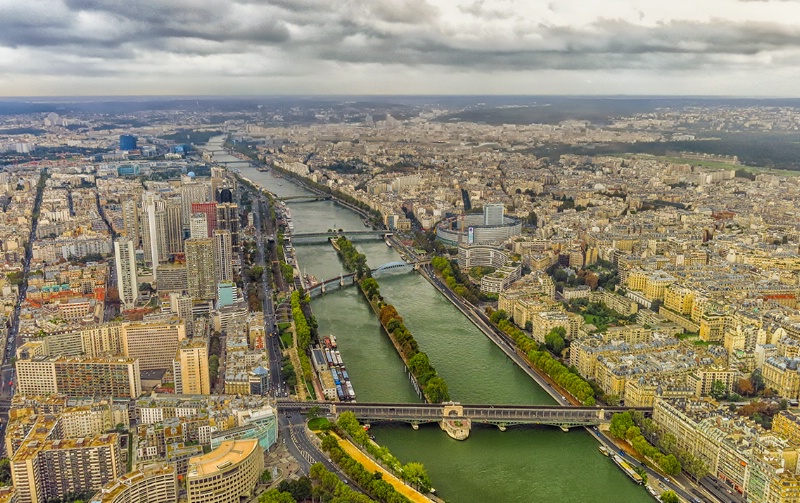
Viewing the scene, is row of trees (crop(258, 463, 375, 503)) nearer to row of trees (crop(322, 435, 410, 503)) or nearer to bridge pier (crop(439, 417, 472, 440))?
row of trees (crop(322, 435, 410, 503))

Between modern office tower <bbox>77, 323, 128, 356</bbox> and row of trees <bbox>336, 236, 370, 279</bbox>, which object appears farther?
row of trees <bbox>336, 236, 370, 279</bbox>

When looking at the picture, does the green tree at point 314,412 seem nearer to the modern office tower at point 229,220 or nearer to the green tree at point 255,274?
the green tree at point 255,274

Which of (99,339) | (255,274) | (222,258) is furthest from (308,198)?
(99,339)

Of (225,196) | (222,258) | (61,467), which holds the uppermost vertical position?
(225,196)

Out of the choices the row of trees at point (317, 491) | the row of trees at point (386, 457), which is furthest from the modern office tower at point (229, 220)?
the row of trees at point (317, 491)

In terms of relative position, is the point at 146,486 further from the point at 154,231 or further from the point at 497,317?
the point at 154,231

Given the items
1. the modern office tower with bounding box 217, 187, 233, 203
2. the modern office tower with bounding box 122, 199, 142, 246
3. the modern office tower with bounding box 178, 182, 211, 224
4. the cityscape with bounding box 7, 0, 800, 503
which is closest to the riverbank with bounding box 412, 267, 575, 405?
the cityscape with bounding box 7, 0, 800, 503
